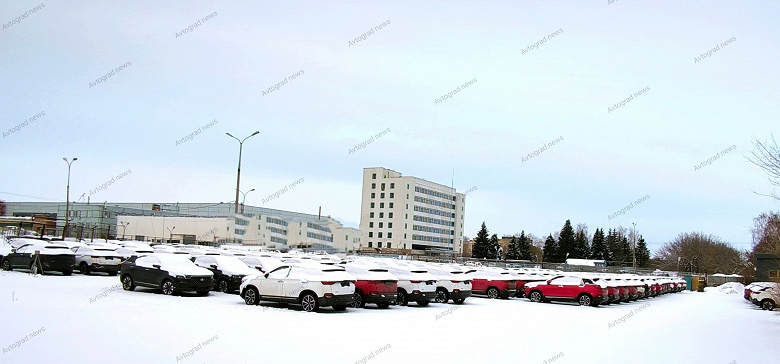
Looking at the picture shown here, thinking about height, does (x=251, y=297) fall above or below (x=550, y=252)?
below

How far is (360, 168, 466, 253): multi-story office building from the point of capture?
12562cm

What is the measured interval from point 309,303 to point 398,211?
352 feet

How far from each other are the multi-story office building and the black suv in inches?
4055

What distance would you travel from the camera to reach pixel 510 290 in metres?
30.1

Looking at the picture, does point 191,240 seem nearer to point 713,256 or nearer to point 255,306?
point 255,306

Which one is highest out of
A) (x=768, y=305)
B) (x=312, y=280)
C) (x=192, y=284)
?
(x=312, y=280)

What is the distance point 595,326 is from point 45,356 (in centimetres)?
1430

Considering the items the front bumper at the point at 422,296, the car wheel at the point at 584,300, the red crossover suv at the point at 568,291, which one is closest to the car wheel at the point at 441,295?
the front bumper at the point at 422,296

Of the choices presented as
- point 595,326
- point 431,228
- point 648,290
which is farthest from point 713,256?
point 595,326

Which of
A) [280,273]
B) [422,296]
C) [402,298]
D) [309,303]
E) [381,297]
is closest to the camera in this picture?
[309,303]

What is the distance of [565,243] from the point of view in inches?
4289

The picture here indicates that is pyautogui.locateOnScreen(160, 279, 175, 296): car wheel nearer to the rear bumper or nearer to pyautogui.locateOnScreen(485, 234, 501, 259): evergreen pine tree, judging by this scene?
the rear bumper

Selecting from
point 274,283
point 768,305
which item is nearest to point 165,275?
point 274,283

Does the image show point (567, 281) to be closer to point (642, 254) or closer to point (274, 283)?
point (274, 283)
